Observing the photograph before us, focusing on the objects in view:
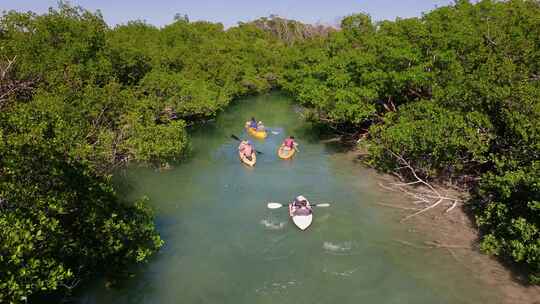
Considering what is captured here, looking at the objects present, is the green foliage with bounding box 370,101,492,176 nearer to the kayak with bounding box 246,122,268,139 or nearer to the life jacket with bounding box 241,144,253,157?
the life jacket with bounding box 241,144,253,157

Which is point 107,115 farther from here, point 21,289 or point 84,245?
point 21,289

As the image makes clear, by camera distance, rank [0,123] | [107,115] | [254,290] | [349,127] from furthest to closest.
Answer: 1. [349,127]
2. [107,115]
3. [254,290]
4. [0,123]

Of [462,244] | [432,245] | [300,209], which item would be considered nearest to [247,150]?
[300,209]

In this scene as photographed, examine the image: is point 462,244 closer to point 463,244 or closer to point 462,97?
point 463,244

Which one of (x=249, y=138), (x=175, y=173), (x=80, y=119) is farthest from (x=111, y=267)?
(x=249, y=138)

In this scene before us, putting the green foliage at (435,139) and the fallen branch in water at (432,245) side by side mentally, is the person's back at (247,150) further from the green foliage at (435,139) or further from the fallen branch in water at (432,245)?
the fallen branch in water at (432,245)

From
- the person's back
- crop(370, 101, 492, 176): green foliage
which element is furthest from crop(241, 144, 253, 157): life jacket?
crop(370, 101, 492, 176): green foliage
